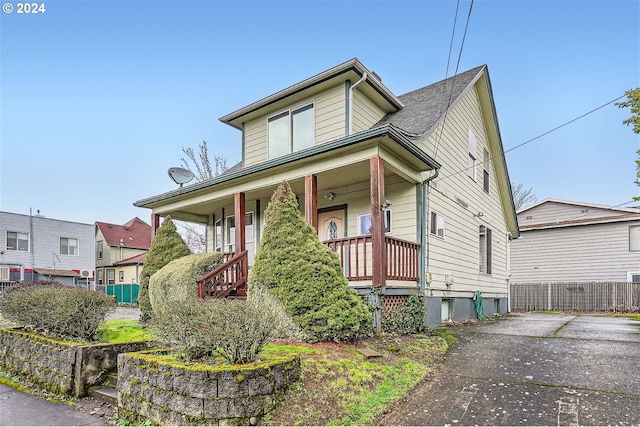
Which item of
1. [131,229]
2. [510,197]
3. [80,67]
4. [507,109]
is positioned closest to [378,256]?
[80,67]

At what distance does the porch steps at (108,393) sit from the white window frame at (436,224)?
22.8ft

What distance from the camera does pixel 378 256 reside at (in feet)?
23.8

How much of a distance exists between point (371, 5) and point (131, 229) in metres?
36.3

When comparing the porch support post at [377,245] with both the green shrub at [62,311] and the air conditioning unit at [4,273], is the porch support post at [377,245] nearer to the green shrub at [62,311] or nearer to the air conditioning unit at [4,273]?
the green shrub at [62,311]

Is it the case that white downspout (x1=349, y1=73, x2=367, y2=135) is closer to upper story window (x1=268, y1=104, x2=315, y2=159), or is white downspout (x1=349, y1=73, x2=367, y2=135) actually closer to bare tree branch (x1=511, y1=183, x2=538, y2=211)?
upper story window (x1=268, y1=104, x2=315, y2=159)

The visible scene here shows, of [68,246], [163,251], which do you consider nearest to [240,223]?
[163,251]

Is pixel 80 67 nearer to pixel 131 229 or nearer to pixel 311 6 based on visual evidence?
pixel 311 6

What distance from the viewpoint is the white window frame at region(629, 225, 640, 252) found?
58.7 ft

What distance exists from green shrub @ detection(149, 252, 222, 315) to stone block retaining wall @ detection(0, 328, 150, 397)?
7.80 ft

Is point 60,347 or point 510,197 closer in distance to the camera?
point 60,347

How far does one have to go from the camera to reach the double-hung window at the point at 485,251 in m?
13.5

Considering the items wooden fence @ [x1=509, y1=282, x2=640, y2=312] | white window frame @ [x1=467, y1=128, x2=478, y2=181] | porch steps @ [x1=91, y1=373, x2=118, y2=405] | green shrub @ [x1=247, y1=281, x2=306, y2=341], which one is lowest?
wooden fence @ [x1=509, y1=282, x2=640, y2=312]

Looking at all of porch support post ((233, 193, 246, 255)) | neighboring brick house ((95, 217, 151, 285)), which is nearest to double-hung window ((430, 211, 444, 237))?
porch support post ((233, 193, 246, 255))

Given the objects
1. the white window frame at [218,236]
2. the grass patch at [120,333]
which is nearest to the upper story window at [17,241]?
the white window frame at [218,236]
